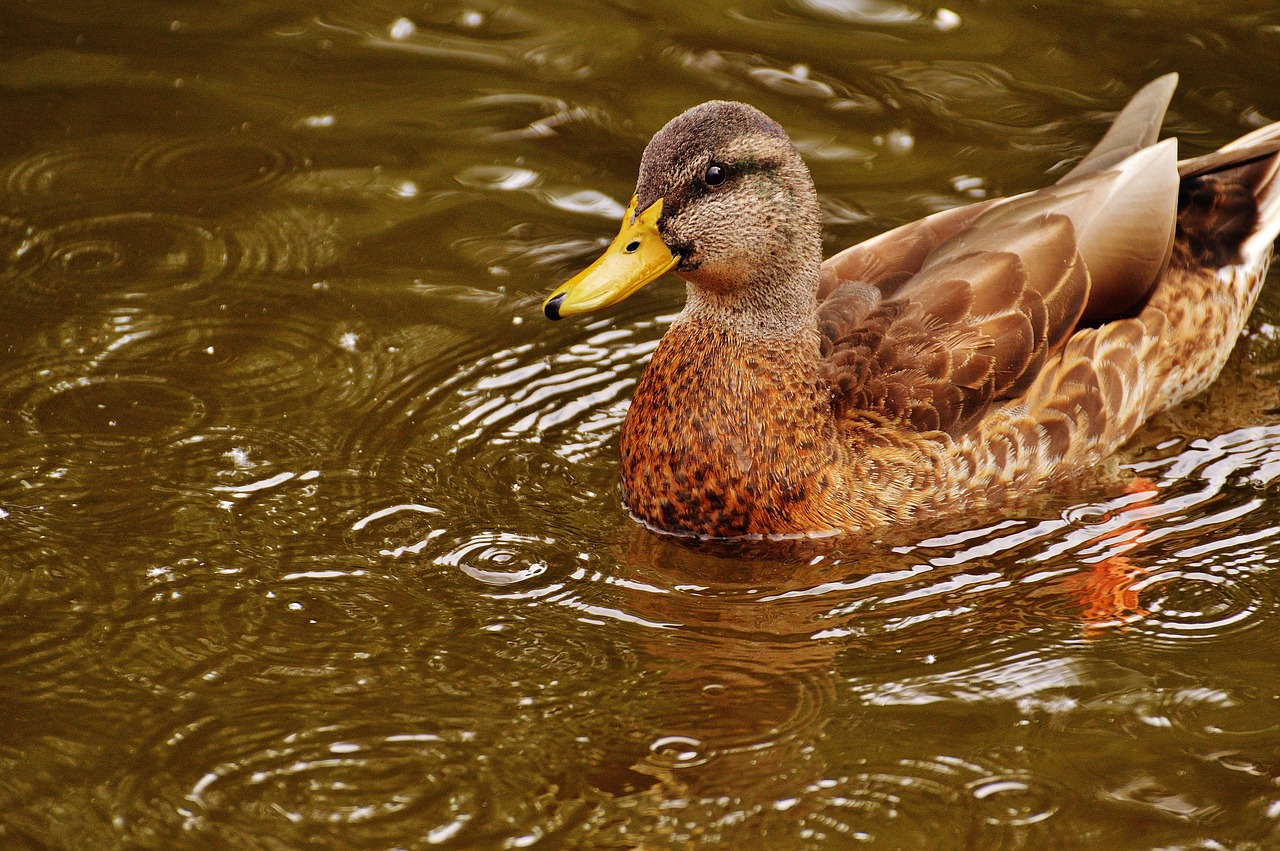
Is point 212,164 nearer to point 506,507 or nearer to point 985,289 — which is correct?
point 506,507

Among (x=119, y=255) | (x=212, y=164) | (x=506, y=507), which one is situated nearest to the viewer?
(x=506, y=507)

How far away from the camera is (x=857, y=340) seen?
22.1 feet

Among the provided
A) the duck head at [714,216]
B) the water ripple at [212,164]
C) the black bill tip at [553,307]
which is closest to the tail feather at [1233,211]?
the duck head at [714,216]

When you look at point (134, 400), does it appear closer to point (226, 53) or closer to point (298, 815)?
point (298, 815)

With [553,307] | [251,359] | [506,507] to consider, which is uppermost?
[553,307]

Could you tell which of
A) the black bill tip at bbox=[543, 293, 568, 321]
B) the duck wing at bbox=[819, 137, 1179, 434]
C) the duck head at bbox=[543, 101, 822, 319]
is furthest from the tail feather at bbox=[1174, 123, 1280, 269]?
the black bill tip at bbox=[543, 293, 568, 321]

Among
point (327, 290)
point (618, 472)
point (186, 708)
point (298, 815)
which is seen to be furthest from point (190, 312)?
point (298, 815)

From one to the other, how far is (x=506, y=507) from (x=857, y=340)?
1627mm

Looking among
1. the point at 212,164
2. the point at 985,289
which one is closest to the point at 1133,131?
the point at 985,289

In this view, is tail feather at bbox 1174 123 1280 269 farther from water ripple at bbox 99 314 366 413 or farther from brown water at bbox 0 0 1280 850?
water ripple at bbox 99 314 366 413

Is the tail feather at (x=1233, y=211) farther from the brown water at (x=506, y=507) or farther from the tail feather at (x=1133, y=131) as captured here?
the brown water at (x=506, y=507)

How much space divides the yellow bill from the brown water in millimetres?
1021

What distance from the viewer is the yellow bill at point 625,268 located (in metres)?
6.07

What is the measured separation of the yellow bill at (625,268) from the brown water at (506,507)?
40.2 inches
